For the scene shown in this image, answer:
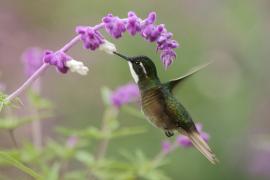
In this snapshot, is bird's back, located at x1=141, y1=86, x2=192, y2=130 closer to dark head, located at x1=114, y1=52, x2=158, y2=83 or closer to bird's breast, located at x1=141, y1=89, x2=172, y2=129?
bird's breast, located at x1=141, y1=89, x2=172, y2=129

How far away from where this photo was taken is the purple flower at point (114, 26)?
3395 mm

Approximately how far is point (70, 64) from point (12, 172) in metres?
3.77

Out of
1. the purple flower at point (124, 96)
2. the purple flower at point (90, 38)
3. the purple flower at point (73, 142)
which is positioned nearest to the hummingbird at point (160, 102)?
the purple flower at point (90, 38)

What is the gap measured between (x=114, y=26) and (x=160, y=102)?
2.98ft

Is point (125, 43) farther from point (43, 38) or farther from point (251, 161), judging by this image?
point (251, 161)

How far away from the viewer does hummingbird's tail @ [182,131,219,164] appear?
12.4 ft

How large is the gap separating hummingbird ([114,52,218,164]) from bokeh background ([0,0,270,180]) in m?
4.18

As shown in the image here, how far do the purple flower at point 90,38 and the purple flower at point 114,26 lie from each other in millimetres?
89

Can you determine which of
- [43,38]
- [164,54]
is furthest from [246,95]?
[164,54]

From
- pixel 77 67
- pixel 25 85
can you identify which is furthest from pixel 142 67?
pixel 25 85

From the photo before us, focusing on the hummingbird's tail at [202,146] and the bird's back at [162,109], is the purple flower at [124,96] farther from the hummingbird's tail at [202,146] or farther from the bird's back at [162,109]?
the hummingbird's tail at [202,146]

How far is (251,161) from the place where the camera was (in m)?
9.30

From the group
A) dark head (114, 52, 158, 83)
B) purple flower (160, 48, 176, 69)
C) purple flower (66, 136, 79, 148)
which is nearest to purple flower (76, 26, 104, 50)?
purple flower (160, 48, 176, 69)

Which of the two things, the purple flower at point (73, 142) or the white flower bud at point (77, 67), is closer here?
the white flower bud at point (77, 67)
